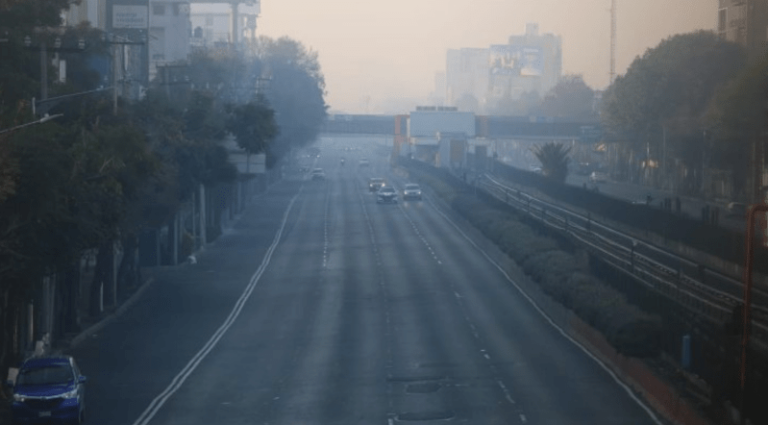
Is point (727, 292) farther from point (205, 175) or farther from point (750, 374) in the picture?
point (205, 175)

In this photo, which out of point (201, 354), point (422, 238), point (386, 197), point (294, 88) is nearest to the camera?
point (201, 354)

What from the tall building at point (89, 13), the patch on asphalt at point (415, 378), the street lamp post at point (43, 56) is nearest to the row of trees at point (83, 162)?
the street lamp post at point (43, 56)

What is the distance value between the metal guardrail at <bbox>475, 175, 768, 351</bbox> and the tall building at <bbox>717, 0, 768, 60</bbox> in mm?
10805

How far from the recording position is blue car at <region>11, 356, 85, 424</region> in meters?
25.9

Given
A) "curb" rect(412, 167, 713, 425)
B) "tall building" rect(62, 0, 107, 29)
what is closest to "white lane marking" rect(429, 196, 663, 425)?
"curb" rect(412, 167, 713, 425)

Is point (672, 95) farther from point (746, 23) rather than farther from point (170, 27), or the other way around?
point (170, 27)

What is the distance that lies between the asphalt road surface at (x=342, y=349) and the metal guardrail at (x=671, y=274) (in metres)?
2.91

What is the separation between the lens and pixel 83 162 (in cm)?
3172

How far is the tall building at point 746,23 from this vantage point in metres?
67.1

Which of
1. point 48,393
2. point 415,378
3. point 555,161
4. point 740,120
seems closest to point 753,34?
point 740,120

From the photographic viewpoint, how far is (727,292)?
122 feet

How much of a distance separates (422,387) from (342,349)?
6.92 metres

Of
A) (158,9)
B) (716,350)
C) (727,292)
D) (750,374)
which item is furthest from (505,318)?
(158,9)

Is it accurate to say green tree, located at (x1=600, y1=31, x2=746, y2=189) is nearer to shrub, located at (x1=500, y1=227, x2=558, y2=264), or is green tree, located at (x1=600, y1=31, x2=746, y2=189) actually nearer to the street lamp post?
shrub, located at (x1=500, y1=227, x2=558, y2=264)
